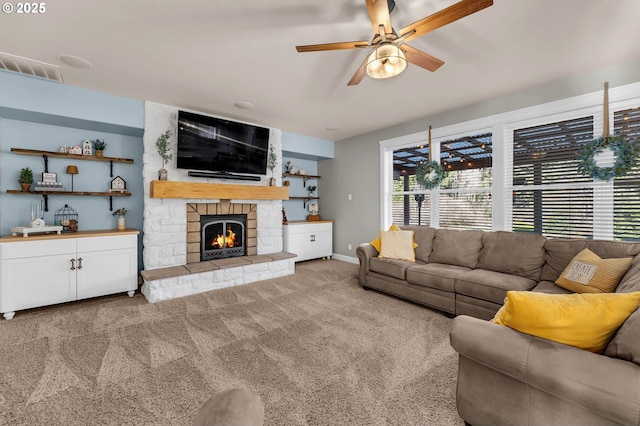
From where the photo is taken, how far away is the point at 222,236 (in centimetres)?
454

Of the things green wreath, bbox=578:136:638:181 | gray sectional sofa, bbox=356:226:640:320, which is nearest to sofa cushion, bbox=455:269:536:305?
gray sectional sofa, bbox=356:226:640:320

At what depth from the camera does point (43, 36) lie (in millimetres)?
2271

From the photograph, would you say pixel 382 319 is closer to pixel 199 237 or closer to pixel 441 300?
pixel 441 300

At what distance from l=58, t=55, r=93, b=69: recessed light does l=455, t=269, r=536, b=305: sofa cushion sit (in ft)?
14.3

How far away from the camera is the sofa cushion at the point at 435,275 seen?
296 centimetres

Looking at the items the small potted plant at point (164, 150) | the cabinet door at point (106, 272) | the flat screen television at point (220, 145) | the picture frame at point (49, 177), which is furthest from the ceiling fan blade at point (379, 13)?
the picture frame at point (49, 177)

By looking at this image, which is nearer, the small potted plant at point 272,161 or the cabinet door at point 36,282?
the cabinet door at point 36,282

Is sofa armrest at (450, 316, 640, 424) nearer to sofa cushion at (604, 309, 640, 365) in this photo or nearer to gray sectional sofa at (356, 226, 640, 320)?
sofa cushion at (604, 309, 640, 365)

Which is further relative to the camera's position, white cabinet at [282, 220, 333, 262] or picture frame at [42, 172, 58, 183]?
white cabinet at [282, 220, 333, 262]

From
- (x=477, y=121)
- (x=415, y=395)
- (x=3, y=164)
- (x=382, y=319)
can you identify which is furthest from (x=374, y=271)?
(x=3, y=164)

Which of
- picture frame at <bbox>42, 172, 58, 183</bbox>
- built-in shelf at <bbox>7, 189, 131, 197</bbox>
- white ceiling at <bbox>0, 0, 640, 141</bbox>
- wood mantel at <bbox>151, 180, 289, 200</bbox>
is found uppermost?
white ceiling at <bbox>0, 0, 640, 141</bbox>

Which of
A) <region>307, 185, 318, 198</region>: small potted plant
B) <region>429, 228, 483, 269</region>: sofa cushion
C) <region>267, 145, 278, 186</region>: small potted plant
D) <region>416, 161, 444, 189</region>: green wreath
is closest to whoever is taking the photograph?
<region>429, 228, 483, 269</region>: sofa cushion

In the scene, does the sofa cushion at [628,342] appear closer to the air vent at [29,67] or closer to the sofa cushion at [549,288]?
the sofa cushion at [549,288]

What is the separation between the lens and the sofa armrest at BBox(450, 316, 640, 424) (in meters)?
0.99
